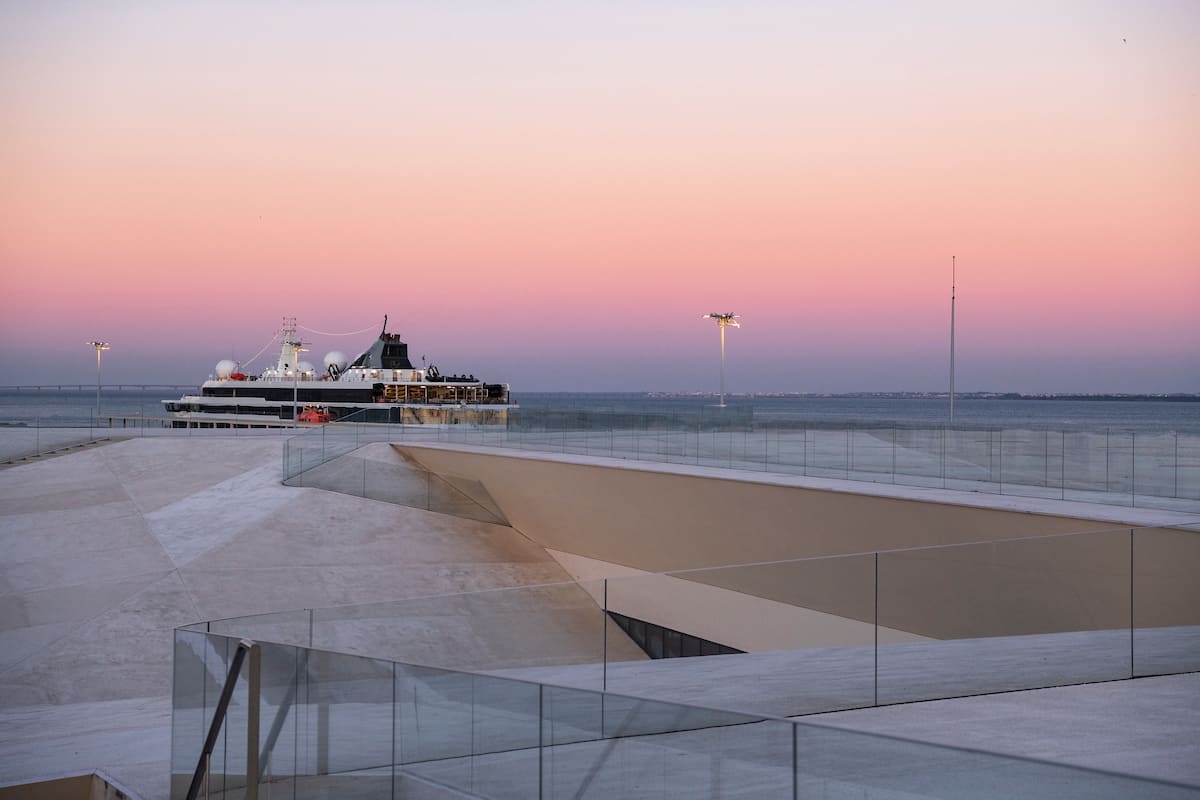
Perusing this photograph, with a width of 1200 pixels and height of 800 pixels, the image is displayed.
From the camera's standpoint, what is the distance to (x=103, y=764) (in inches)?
397

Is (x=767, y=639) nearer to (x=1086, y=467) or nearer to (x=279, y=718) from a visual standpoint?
(x=279, y=718)

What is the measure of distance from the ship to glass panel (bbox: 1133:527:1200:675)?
56.3 m

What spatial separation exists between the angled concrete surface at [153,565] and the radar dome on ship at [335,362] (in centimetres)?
4556

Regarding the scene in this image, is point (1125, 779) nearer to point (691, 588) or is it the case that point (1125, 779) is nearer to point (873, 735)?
point (873, 735)

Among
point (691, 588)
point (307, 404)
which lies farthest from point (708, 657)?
point (307, 404)

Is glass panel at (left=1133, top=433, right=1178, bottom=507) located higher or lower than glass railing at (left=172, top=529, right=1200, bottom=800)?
higher

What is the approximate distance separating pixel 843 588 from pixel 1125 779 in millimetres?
6230

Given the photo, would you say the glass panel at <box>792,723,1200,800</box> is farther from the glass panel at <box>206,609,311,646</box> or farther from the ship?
the ship

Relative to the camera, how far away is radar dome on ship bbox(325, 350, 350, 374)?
78.8 m

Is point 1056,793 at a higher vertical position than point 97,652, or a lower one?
higher

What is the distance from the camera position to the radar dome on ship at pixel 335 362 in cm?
7875

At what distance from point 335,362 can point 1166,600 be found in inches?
2908

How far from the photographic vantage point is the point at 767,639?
35.1 feet


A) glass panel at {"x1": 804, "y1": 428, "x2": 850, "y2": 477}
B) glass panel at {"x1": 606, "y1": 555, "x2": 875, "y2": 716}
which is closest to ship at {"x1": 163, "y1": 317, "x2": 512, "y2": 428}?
glass panel at {"x1": 804, "y1": 428, "x2": 850, "y2": 477}
